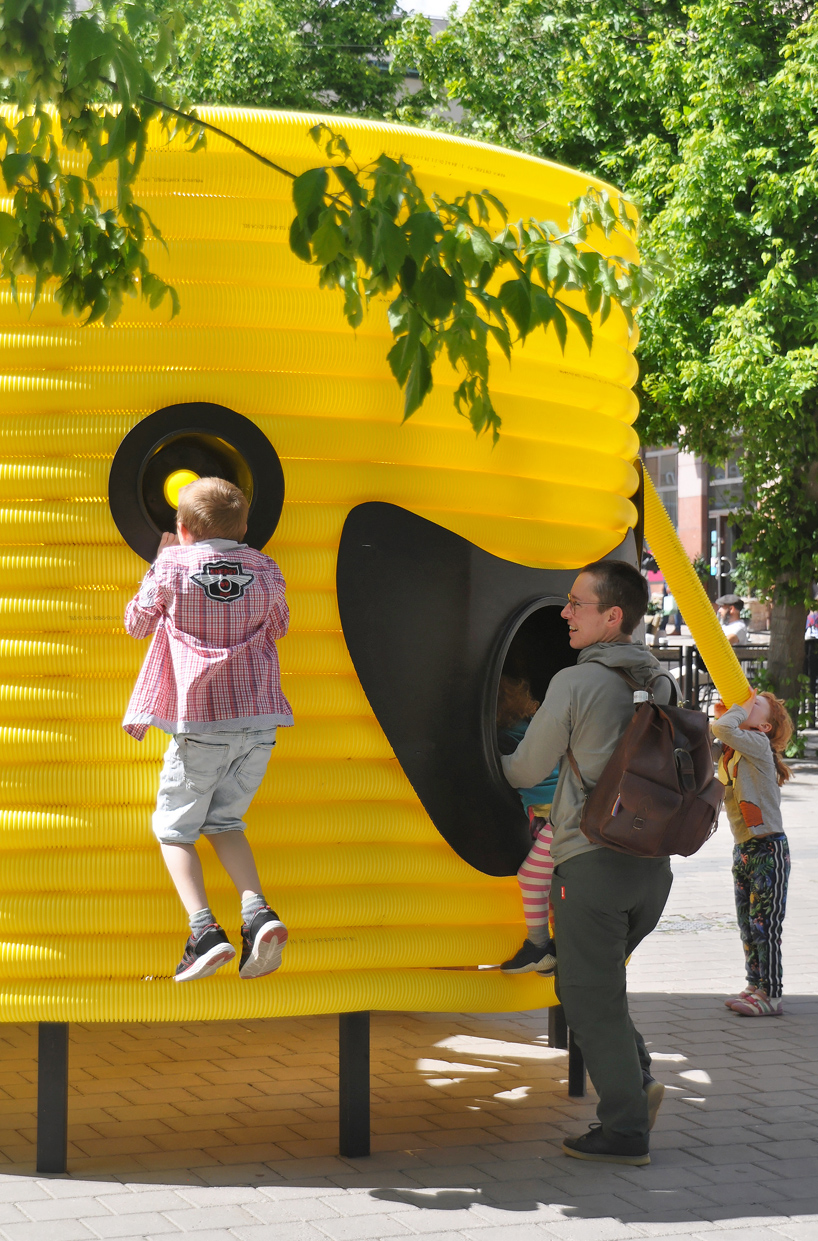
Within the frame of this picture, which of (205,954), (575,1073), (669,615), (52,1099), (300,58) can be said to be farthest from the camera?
(669,615)

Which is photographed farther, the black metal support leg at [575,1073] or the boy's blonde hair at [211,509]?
the black metal support leg at [575,1073]

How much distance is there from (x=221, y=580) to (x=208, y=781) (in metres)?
0.58

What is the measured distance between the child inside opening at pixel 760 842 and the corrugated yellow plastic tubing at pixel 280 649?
2.07 metres

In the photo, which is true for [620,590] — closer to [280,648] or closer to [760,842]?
[280,648]

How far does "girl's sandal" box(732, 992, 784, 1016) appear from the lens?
20.8 ft

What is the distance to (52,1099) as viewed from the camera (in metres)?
4.16

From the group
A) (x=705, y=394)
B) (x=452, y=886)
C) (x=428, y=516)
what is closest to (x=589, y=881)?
(x=452, y=886)

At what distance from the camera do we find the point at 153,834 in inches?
167

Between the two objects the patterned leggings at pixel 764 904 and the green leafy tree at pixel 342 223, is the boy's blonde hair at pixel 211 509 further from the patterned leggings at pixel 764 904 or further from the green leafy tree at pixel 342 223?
the patterned leggings at pixel 764 904

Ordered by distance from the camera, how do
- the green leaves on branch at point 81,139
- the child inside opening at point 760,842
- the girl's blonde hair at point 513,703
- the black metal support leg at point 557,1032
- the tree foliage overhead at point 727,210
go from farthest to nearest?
1. the tree foliage overhead at point 727,210
2. the child inside opening at point 760,842
3. the black metal support leg at point 557,1032
4. the girl's blonde hair at point 513,703
5. the green leaves on branch at point 81,139

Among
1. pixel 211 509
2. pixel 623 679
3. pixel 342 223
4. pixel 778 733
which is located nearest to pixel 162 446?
pixel 211 509

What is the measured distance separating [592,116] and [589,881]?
44.6 feet

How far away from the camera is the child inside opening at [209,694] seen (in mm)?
3955

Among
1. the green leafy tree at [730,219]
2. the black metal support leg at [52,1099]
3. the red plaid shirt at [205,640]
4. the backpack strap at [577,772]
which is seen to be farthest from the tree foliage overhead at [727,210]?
the black metal support leg at [52,1099]
